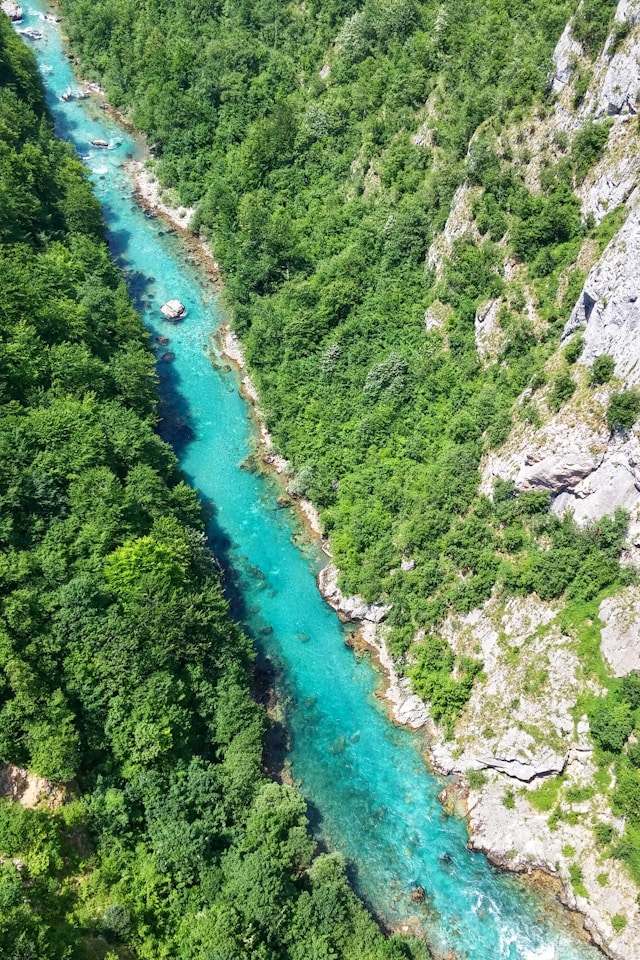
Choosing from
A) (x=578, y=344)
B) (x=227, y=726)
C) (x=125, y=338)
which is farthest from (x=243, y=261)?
(x=227, y=726)

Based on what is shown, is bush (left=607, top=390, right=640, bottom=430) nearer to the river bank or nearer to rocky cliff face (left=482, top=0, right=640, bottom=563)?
rocky cliff face (left=482, top=0, right=640, bottom=563)

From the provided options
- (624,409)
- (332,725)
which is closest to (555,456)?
(624,409)

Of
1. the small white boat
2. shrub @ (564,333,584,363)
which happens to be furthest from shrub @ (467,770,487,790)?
the small white boat

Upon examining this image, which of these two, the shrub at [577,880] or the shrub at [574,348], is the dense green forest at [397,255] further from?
the shrub at [577,880]

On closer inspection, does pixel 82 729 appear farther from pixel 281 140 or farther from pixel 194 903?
pixel 281 140

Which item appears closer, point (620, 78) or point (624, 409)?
point (624, 409)

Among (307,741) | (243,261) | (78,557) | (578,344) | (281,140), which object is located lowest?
(307,741)

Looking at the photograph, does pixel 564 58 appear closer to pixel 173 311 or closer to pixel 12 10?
pixel 173 311
